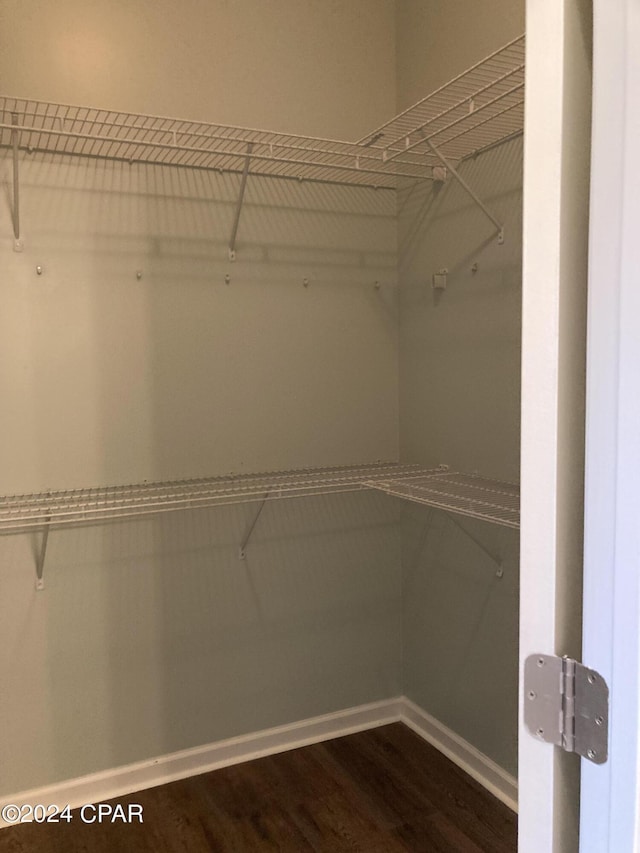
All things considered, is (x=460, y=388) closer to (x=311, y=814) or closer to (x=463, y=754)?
(x=463, y=754)

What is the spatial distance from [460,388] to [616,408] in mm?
1597

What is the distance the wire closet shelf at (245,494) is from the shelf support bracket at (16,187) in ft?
2.35

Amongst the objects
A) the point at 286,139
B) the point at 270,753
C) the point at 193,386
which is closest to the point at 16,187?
the point at 193,386

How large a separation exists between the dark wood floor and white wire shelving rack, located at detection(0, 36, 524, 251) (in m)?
1.69

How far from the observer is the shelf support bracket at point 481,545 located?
201 cm

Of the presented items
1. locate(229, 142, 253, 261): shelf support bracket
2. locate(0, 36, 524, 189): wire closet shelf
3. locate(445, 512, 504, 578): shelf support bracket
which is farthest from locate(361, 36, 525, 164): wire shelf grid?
locate(445, 512, 504, 578): shelf support bracket

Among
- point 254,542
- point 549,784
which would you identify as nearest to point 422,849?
point 254,542

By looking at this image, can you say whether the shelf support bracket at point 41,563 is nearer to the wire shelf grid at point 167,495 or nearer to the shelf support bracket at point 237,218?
the wire shelf grid at point 167,495

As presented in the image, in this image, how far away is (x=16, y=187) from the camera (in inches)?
71.8

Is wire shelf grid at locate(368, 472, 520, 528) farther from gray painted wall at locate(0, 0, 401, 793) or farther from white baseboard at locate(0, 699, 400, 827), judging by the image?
white baseboard at locate(0, 699, 400, 827)

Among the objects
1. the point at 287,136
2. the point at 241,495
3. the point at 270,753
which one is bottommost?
the point at 270,753

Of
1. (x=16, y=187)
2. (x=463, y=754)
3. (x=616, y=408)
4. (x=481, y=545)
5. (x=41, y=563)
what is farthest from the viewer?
(x=463, y=754)

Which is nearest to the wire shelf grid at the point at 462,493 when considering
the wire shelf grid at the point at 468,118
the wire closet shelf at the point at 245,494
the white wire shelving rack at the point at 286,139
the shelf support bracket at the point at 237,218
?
the wire closet shelf at the point at 245,494

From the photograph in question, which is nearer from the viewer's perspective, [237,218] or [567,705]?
[567,705]
